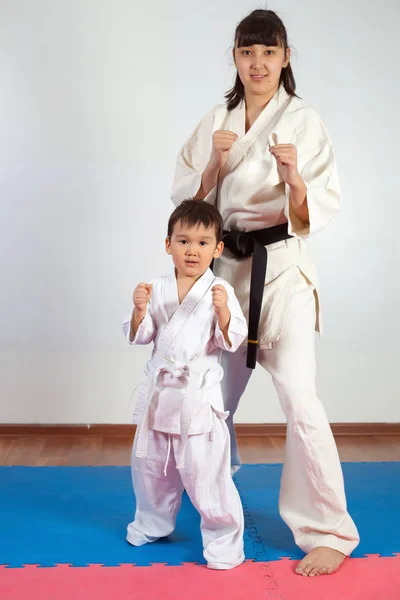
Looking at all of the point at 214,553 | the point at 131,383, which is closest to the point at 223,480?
the point at 214,553

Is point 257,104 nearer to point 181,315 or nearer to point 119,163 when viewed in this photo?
point 181,315

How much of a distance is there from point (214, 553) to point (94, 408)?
1974 millimetres

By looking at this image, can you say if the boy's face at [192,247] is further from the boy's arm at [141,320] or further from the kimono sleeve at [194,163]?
the kimono sleeve at [194,163]

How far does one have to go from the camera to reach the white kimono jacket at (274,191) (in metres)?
2.69

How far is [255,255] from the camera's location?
2752 mm

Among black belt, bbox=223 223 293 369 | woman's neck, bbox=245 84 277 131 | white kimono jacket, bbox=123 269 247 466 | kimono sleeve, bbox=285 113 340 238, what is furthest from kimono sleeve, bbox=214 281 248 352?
woman's neck, bbox=245 84 277 131

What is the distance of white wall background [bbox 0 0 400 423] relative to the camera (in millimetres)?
4211

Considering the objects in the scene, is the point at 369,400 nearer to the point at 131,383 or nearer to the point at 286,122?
the point at 131,383

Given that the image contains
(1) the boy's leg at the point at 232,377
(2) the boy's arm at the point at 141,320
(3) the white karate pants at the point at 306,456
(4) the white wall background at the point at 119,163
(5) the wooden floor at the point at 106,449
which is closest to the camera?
(2) the boy's arm at the point at 141,320

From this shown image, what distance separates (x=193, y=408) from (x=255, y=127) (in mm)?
1036

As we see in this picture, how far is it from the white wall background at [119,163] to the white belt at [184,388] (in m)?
1.78

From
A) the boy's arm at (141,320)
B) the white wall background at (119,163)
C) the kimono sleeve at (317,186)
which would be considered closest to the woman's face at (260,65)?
the kimono sleeve at (317,186)

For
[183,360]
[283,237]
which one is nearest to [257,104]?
[283,237]

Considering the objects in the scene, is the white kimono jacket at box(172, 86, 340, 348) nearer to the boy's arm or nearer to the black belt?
the black belt
